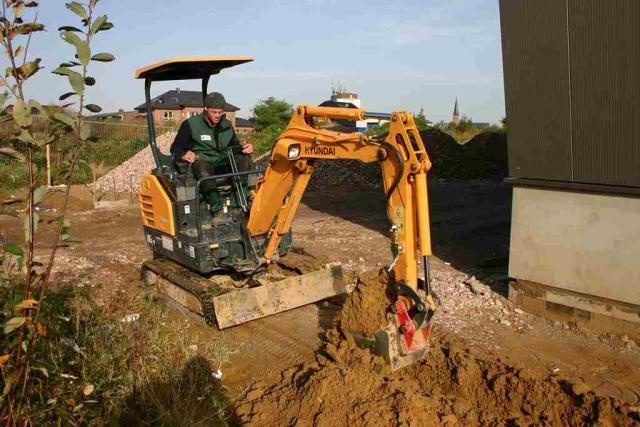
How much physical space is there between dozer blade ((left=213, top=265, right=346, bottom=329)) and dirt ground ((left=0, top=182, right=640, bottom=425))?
0.17 m

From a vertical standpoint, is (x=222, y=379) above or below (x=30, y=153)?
below

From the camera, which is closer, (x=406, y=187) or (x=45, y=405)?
(x=45, y=405)

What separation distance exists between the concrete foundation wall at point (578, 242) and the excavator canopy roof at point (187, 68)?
12.4 ft

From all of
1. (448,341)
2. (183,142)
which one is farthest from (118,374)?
(183,142)

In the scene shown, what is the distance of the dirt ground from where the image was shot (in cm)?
469

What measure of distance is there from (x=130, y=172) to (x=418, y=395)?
2104 cm

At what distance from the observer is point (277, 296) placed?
6.62 m

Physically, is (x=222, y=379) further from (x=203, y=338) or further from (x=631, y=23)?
(x=631, y=23)

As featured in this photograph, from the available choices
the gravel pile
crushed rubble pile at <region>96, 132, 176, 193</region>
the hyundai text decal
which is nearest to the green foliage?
crushed rubble pile at <region>96, 132, 176, 193</region>

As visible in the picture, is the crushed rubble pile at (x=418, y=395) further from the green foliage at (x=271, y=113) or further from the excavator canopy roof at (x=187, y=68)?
the green foliage at (x=271, y=113)

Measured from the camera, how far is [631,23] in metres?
5.58

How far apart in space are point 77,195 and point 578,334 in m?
15.2

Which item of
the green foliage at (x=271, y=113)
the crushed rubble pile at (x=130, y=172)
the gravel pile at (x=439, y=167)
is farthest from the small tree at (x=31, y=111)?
the green foliage at (x=271, y=113)

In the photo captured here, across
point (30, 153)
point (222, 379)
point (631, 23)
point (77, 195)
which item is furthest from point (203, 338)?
point (77, 195)
